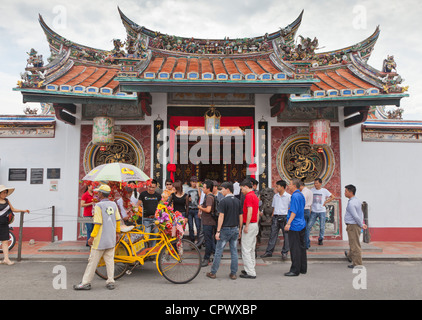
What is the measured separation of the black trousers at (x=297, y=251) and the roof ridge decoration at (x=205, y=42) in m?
6.68

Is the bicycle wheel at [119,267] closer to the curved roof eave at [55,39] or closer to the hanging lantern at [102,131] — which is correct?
the hanging lantern at [102,131]

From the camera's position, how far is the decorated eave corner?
324 inches

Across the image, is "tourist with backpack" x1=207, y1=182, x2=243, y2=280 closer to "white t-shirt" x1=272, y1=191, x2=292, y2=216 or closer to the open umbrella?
"white t-shirt" x1=272, y1=191, x2=292, y2=216

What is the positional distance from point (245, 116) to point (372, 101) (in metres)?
3.49

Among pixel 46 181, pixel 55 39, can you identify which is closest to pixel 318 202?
pixel 46 181

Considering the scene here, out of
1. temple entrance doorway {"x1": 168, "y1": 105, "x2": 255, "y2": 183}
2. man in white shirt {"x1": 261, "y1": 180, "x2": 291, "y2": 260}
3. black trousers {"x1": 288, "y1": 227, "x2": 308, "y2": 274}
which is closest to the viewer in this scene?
black trousers {"x1": 288, "y1": 227, "x2": 308, "y2": 274}

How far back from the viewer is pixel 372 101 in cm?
854

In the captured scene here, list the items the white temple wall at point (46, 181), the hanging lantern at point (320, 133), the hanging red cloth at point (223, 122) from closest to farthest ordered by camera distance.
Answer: the hanging lantern at point (320, 133) < the white temple wall at point (46, 181) < the hanging red cloth at point (223, 122)

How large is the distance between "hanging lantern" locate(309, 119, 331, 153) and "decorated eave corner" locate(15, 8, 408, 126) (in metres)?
0.63

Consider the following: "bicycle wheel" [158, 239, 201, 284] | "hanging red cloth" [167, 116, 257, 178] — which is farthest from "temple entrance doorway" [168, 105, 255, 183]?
"bicycle wheel" [158, 239, 201, 284]

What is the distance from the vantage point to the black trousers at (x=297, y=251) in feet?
19.8

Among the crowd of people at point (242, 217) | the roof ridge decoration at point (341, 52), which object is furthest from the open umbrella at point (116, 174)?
the roof ridge decoration at point (341, 52)

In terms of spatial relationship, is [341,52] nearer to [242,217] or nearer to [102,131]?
[242,217]

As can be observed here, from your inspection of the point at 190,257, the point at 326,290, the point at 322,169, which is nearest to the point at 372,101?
the point at 322,169
